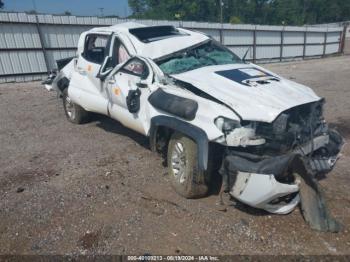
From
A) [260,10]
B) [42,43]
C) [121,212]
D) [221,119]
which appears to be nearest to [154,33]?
[221,119]

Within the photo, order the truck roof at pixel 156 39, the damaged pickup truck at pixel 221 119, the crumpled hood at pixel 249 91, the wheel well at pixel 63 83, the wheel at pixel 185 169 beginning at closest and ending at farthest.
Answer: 1. the damaged pickup truck at pixel 221 119
2. the crumpled hood at pixel 249 91
3. the wheel at pixel 185 169
4. the truck roof at pixel 156 39
5. the wheel well at pixel 63 83

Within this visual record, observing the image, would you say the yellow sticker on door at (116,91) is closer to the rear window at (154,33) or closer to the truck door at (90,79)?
the truck door at (90,79)

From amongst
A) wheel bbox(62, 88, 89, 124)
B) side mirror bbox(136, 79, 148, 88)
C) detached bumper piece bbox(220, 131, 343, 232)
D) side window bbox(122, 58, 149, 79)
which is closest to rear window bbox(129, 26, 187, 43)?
side window bbox(122, 58, 149, 79)

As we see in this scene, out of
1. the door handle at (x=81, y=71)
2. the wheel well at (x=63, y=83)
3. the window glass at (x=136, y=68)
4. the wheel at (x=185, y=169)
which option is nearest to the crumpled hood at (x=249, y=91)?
the window glass at (x=136, y=68)

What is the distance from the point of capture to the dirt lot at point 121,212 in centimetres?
293

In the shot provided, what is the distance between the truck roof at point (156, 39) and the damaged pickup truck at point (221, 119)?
16mm

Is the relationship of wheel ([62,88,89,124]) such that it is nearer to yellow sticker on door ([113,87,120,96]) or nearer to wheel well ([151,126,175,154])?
yellow sticker on door ([113,87,120,96])

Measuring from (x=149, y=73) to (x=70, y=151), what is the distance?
2227 mm

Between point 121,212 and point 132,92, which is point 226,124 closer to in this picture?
point 121,212

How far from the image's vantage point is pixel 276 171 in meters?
2.84

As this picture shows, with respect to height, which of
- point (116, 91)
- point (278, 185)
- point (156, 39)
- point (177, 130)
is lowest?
point (278, 185)

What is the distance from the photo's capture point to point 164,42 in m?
4.76

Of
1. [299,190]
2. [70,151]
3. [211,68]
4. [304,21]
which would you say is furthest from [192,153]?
[304,21]

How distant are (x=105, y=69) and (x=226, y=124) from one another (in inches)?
106
